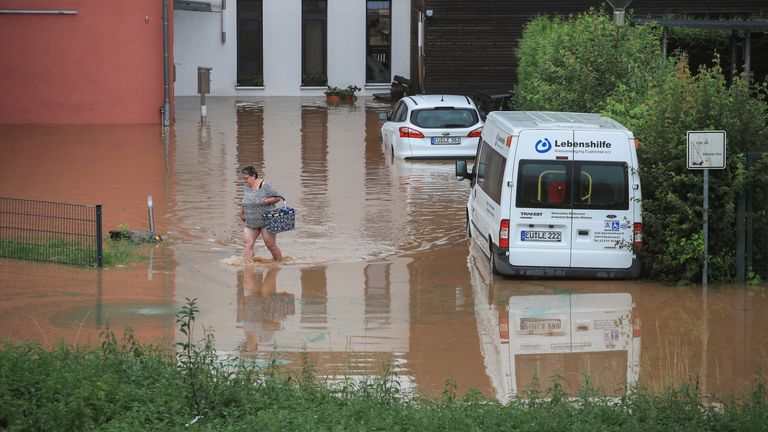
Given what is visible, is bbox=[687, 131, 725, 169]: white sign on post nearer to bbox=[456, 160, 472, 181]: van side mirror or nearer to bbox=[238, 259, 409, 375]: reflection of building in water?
bbox=[238, 259, 409, 375]: reflection of building in water

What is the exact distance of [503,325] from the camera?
45.4 feet

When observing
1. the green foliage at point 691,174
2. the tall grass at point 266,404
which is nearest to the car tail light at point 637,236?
the green foliage at point 691,174

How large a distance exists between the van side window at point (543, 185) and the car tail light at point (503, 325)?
183 centimetres

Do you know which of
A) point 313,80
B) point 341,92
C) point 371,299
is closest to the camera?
point 371,299

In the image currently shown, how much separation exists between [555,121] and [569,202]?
1135 mm

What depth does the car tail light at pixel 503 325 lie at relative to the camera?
13250 mm

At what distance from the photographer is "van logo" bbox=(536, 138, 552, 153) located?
623 inches

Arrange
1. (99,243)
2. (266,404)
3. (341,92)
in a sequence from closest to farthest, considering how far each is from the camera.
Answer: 1. (266,404)
2. (99,243)
3. (341,92)

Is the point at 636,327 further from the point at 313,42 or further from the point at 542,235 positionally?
the point at 313,42

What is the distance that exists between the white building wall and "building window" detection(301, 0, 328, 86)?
11.5 inches

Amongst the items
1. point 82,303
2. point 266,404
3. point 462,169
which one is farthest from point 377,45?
point 266,404

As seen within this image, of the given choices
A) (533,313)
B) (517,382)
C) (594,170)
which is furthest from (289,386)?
(594,170)

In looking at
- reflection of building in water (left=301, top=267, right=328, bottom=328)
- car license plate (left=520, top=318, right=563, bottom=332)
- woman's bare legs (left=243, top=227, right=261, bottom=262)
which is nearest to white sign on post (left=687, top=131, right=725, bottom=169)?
car license plate (left=520, top=318, right=563, bottom=332)

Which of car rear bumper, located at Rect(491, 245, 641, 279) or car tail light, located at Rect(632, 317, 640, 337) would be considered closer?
car tail light, located at Rect(632, 317, 640, 337)
